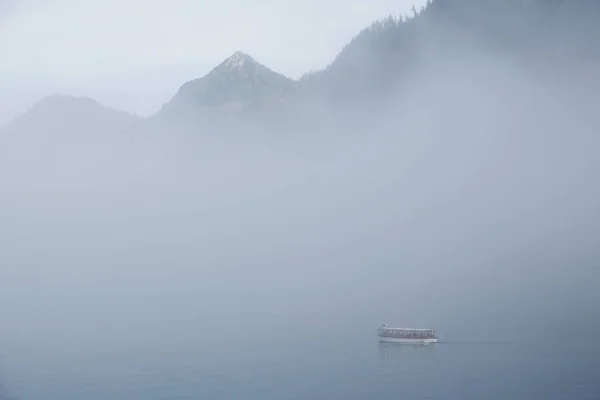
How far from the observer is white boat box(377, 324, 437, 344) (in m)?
60.2

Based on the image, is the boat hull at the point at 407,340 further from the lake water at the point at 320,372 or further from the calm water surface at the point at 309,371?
the lake water at the point at 320,372

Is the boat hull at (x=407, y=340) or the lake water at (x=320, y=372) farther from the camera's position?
the boat hull at (x=407, y=340)

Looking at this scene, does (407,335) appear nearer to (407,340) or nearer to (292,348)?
(407,340)

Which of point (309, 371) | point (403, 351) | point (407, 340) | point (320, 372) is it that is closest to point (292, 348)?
point (403, 351)

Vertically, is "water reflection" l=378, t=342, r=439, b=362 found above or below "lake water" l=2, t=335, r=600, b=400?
above

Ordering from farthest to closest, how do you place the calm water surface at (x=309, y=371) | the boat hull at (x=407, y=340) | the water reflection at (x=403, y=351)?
the boat hull at (x=407, y=340) < the water reflection at (x=403, y=351) < the calm water surface at (x=309, y=371)

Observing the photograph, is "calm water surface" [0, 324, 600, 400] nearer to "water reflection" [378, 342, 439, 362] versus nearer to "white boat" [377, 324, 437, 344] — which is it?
"water reflection" [378, 342, 439, 362]

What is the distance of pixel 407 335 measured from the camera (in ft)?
201

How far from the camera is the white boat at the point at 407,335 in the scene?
6025cm

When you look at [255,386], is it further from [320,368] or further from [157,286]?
[157,286]

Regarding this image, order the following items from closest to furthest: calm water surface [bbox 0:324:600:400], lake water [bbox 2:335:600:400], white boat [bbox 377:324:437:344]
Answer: lake water [bbox 2:335:600:400], calm water surface [bbox 0:324:600:400], white boat [bbox 377:324:437:344]

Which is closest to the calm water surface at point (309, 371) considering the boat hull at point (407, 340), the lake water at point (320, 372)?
the lake water at point (320, 372)

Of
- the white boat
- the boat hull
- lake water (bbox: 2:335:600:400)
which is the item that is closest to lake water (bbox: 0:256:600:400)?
lake water (bbox: 2:335:600:400)

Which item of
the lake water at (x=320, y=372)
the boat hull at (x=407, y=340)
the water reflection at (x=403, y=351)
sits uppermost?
the boat hull at (x=407, y=340)
